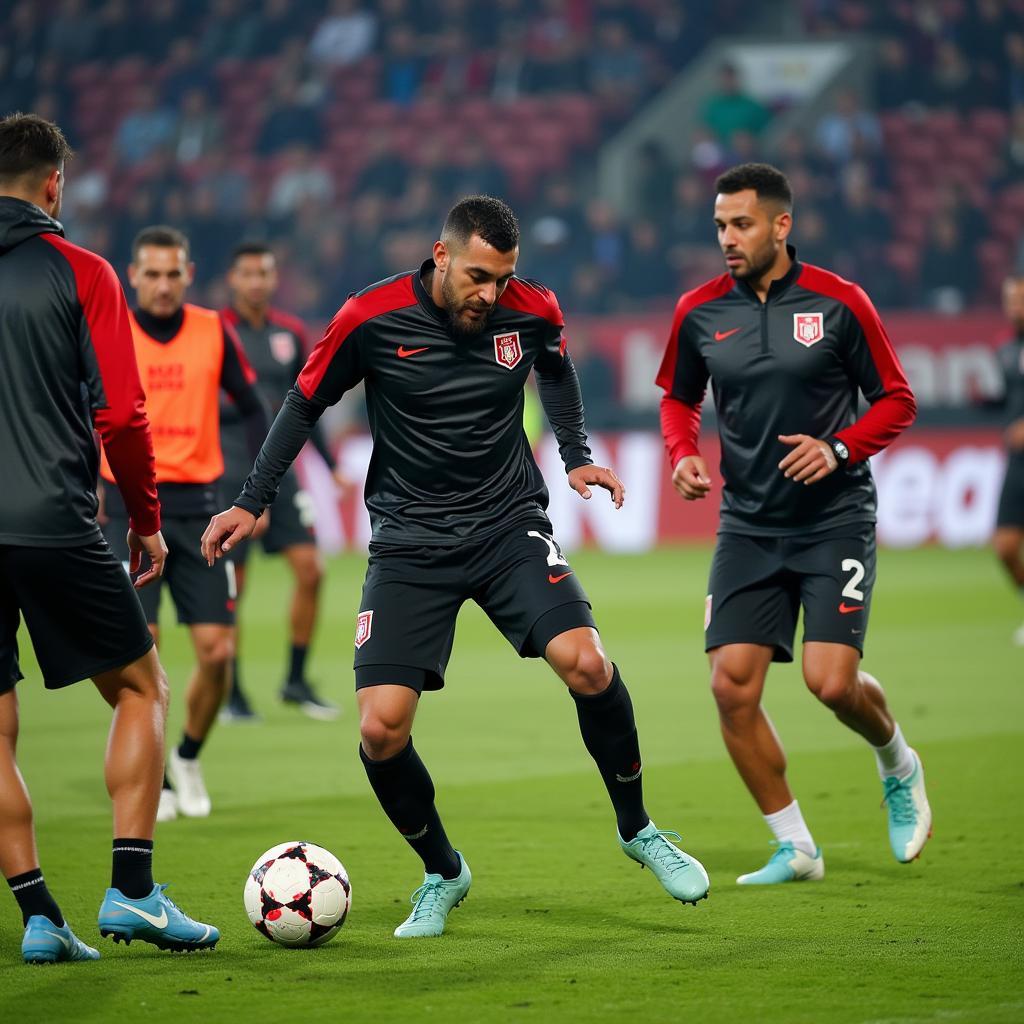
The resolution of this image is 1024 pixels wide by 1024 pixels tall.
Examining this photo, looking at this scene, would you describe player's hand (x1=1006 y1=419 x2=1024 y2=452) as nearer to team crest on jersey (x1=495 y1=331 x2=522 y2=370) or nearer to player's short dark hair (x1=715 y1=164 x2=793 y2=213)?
player's short dark hair (x1=715 y1=164 x2=793 y2=213)

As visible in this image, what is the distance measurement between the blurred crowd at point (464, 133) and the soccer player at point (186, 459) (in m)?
14.5

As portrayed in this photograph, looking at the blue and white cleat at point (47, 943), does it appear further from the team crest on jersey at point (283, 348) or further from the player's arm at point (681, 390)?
the team crest on jersey at point (283, 348)

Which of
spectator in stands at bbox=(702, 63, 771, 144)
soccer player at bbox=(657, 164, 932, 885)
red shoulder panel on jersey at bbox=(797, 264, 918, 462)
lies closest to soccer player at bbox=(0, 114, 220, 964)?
soccer player at bbox=(657, 164, 932, 885)

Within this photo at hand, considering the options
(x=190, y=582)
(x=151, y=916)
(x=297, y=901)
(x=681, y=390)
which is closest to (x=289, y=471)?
→ (x=190, y=582)

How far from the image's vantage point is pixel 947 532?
19.7m

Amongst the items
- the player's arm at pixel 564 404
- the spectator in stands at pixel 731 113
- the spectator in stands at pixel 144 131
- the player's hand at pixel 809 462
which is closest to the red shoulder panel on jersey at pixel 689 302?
the player's arm at pixel 564 404

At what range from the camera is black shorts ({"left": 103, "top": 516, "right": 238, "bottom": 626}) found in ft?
24.8

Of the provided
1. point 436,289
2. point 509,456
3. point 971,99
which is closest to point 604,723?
point 509,456

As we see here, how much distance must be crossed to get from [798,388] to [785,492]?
0.37m

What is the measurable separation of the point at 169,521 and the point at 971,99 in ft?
61.1

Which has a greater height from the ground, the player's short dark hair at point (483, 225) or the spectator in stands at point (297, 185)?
the spectator in stands at point (297, 185)

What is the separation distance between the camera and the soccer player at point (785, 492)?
19.7ft

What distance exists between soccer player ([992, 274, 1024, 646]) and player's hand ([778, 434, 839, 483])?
22.7ft

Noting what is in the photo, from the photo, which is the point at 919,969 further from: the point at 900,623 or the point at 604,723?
the point at 900,623
